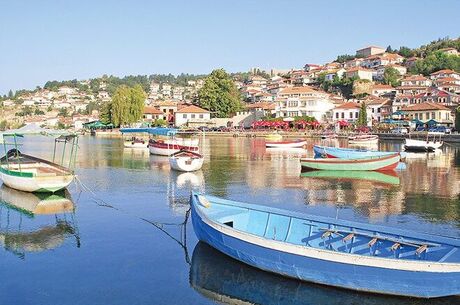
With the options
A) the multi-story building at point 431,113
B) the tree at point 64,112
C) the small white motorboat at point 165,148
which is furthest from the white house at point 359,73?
the tree at point 64,112

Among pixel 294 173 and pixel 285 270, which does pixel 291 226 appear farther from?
pixel 294 173

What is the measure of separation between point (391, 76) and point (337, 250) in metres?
121

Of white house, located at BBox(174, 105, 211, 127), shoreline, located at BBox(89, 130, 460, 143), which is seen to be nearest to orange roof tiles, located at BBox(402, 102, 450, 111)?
shoreline, located at BBox(89, 130, 460, 143)

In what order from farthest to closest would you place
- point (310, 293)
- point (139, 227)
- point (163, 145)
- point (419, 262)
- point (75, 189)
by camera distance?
1. point (163, 145)
2. point (75, 189)
3. point (139, 227)
4. point (310, 293)
5. point (419, 262)

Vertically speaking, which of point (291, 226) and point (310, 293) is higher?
point (291, 226)

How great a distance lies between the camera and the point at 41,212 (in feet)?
64.4

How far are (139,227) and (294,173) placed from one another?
18.2 metres

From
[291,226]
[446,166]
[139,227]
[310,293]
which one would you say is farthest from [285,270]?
[446,166]

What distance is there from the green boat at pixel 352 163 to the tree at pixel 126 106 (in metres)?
66.9

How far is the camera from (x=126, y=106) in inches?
3767

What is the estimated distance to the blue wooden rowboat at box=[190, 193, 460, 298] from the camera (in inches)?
399

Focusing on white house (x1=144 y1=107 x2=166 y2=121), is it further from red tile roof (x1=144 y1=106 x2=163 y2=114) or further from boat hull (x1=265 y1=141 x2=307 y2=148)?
boat hull (x1=265 y1=141 x2=307 y2=148)

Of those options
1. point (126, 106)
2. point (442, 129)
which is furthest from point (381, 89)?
point (126, 106)

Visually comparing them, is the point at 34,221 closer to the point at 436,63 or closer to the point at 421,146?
the point at 421,146
